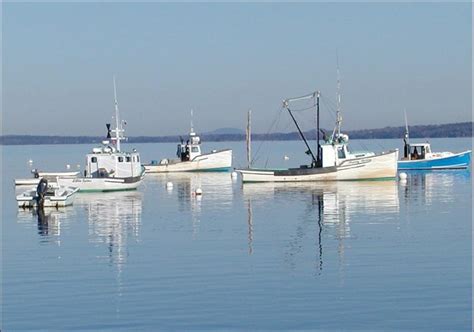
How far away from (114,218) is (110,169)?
687 inches

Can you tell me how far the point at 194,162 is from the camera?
278 feet

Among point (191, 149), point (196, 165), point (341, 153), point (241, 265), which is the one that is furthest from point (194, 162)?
point (241, 265)

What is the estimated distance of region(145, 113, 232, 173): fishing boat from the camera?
8462cm

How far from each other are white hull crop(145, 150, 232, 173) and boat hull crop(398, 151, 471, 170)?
15886mm

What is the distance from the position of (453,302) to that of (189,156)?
67093mm

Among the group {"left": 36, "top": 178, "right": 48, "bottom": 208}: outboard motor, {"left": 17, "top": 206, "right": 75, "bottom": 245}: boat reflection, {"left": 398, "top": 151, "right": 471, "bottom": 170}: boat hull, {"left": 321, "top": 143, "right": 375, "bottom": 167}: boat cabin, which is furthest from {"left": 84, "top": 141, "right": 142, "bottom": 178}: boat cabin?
{"left": 398, "top": 151, "right": 471, "bottom": 170}: boat hull

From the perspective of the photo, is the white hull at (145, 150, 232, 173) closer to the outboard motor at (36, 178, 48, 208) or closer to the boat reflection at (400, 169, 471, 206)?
the boat reflection at (400, 169, 471, 206)

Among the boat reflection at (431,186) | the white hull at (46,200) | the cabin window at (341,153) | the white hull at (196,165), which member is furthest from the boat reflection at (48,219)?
the white hull at (196,165)

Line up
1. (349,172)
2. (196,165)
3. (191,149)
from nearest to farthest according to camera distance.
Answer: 1. (349,172)
2. (196,165)
3. (191,149)

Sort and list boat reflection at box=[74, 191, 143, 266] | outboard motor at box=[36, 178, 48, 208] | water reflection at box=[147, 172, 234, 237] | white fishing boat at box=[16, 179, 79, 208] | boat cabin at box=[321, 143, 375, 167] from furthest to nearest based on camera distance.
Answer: boat cabin at box=[321, 143, 375, 167] → water reflection at box=[147, 172, 234, 237] → white fishing boat at box=[16, 179, 79, 208] → outboard motor at box=[36, 178, 48, 208] → boat reflection at box=[74, 191, 143, 266]

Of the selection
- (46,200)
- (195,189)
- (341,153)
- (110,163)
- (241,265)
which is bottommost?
(241,265)

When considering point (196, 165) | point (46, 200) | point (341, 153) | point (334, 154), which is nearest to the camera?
point (46, 200)

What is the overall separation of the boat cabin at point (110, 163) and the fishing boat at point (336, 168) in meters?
8.71

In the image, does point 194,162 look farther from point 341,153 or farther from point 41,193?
point 41,193
